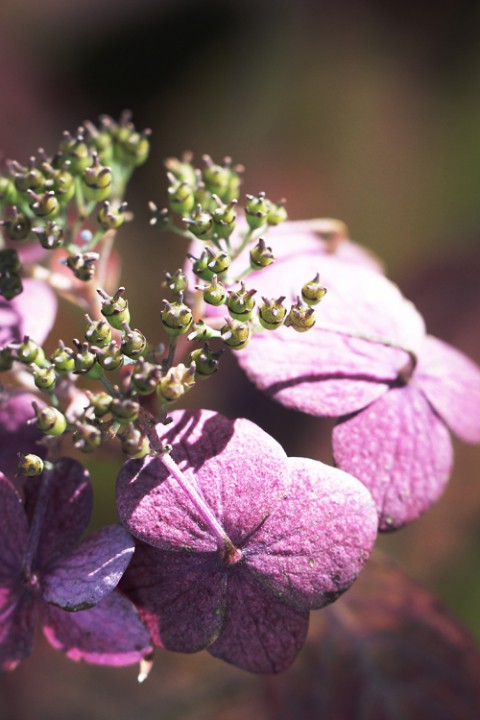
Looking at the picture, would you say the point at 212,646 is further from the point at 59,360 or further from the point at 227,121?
the point at 227,121

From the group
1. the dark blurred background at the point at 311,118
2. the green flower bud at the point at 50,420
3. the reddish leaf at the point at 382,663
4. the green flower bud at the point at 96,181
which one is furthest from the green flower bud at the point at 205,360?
the dark blurred background at the point at 311,118

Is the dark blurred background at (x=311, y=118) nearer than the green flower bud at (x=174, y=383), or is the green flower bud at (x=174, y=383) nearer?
the green flower bud at (x=174, y=383)

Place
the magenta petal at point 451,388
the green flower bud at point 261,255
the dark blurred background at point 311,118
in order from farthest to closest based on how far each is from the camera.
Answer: the dark blurred background at point 311,118
the magenta petal at point 451,388
the green flower bud at point 261,255

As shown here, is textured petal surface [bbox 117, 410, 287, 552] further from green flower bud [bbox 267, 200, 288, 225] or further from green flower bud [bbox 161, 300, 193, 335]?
green flower bud [bbox 267, 200, 288, 225]

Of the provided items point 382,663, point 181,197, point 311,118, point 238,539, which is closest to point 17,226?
point 181,197

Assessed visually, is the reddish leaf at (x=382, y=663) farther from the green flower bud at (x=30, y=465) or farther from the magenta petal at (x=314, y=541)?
the green flower bud at (x=30, y=465)

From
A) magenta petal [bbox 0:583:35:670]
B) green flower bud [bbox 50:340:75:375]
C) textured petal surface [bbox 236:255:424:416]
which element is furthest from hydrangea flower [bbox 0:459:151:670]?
textured petal surface [bbox 236:255:424:416]
